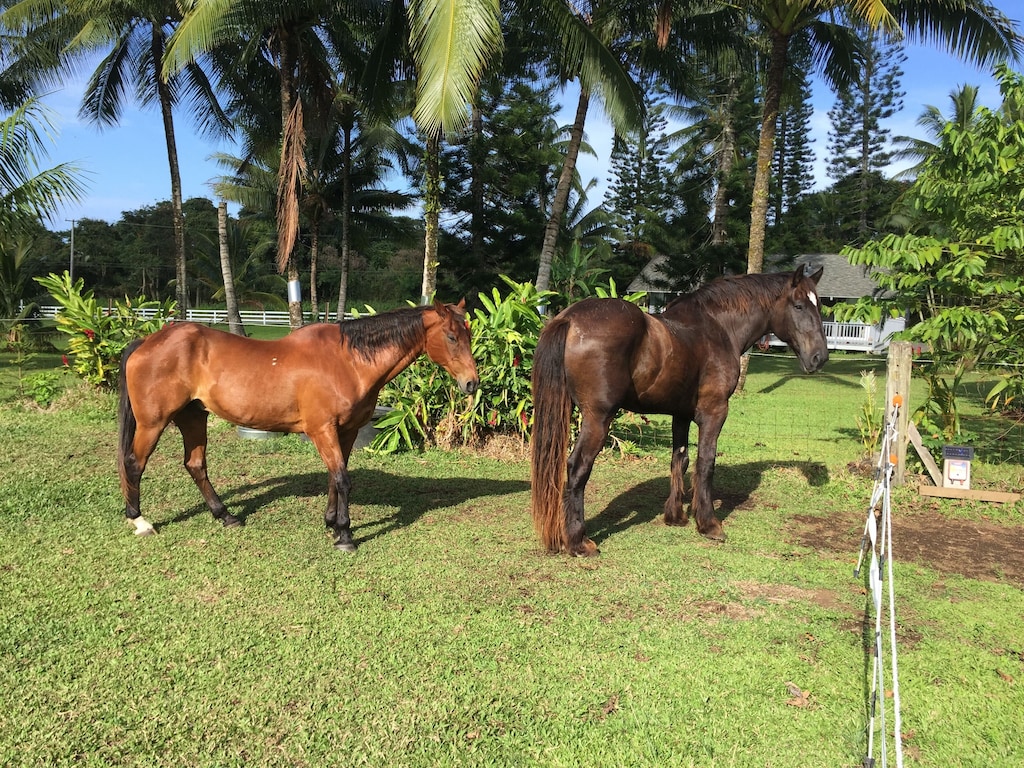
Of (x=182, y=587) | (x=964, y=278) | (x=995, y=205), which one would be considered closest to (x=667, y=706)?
(x=182, y=587)

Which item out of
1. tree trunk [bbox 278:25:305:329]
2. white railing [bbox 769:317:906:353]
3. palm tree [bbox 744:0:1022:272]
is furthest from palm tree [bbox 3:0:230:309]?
white railing [bbox 769:317:906:353]

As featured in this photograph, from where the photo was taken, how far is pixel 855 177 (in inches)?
1587

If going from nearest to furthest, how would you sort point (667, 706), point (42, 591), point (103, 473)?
point (667, 706) → point (42, 591) → point (103, 473)

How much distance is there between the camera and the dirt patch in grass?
4613 mm

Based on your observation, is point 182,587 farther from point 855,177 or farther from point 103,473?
point 855,177

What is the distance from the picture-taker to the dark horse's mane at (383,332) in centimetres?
472

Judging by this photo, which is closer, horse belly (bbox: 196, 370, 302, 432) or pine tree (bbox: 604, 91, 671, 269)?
horse belly (bbox: 196, 370, 302, 432)

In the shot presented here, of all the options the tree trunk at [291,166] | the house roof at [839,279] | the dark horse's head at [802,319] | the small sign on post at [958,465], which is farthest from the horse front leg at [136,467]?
the house roof at [839,279]

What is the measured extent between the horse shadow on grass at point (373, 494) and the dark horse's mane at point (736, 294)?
7.88 ft

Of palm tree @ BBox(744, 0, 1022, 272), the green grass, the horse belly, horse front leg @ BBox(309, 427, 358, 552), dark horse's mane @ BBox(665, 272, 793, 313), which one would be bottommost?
the green grass

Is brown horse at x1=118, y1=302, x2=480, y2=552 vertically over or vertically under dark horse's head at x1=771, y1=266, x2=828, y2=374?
under

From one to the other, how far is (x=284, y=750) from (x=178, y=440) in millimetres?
6259

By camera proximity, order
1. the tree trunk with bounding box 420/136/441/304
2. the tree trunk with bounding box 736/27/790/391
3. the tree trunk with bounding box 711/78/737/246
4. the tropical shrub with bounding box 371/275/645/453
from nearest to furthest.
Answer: the tropical shrub with bounding box 371/275/645/453 < the tree trunk with bounding box 420/136/441/304 < the tree trunk with bounding box 736/27/790/391 < the tree trunk with bounding box 711/78/737/246

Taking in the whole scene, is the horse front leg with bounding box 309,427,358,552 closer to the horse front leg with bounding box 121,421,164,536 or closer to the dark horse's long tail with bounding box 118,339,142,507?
the horse front leg with bounding box 121,421,164,536
